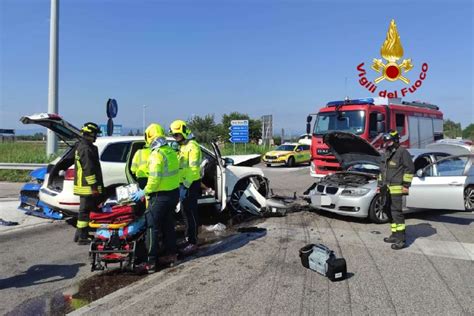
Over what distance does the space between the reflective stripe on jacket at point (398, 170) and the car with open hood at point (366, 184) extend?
132 centimetres

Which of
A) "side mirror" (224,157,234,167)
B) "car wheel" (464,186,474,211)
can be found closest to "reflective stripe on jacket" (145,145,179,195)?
"side mirror" (224,157,234,167)

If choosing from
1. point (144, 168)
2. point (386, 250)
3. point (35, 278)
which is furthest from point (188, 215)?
point (386, 250)

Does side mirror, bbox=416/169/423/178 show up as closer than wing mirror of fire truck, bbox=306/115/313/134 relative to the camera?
Yes

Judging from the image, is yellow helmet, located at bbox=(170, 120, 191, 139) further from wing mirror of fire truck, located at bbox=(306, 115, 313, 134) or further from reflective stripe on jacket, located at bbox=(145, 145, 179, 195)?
wing mirror of fire truck, located at bbox=(306, 115, 313, 134)

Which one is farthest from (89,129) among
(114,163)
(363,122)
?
(363,122)

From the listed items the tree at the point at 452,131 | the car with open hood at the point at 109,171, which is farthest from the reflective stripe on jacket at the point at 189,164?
A: the tree at the point at 452,131

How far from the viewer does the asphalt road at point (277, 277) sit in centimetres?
403

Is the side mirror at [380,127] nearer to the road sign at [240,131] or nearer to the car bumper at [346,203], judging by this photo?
the car bumper at [346,203]

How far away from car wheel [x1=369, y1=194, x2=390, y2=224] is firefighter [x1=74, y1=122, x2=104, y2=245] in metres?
4.76

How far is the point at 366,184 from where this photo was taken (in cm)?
797

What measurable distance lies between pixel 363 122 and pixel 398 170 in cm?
667

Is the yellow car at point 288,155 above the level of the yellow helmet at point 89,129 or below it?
below

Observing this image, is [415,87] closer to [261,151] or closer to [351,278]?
[261,151]

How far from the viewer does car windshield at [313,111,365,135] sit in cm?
1280
